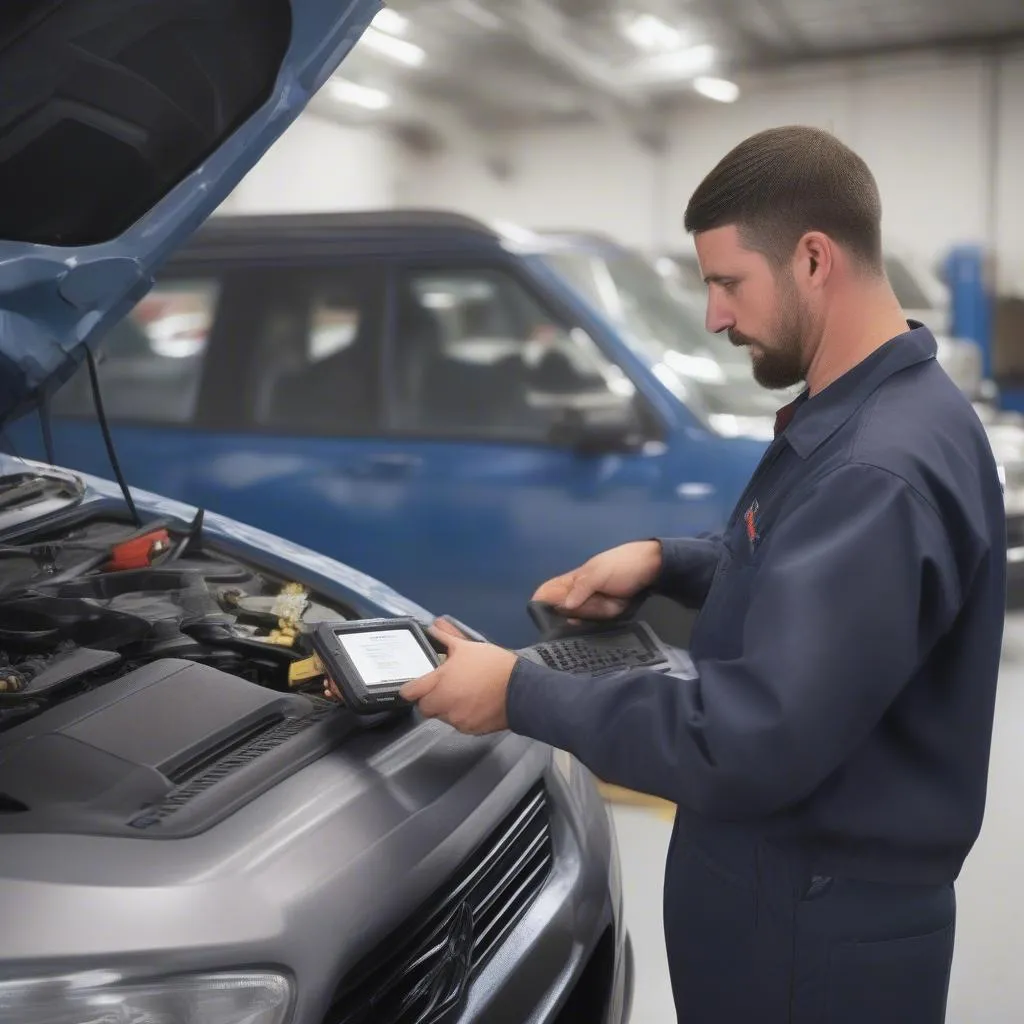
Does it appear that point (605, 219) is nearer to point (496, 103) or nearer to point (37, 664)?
point (496, 103)

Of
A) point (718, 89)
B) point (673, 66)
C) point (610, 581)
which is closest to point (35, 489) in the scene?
point (610, 581)

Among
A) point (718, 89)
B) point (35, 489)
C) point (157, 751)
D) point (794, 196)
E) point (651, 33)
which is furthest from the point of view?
point (718, 89)

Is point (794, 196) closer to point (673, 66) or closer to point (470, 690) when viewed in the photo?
point (470, 690)

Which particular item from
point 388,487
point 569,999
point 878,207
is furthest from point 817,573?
point 388,487

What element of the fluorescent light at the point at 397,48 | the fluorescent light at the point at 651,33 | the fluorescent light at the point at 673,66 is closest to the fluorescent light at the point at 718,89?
the fluorescent light at the point at 673,66

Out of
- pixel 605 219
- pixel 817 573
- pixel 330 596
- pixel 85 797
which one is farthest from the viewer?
pixel 605 219

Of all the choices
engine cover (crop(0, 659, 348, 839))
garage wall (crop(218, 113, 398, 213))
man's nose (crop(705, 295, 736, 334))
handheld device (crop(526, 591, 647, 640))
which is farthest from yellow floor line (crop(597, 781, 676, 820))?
garage wall (crop(218, 113, 398, 213))

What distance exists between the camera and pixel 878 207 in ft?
4.44

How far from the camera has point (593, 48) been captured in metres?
13.9

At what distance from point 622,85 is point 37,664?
1444cm

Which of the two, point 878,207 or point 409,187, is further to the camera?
point 409,187

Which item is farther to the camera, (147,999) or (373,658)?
(373,658)

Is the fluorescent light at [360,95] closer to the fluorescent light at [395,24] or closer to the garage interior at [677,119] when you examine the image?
the garage interior at [677,119]

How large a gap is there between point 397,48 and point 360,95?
1544 millimetres
